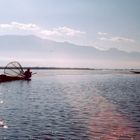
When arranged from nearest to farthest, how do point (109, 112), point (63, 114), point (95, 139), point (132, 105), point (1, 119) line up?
point (95, 139), point (1, 119), point (63, 114), point (109, 112), point (132, 105)

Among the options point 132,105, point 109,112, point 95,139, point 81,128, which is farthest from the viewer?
point 132,105

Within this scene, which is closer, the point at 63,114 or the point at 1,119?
the point at 1,119

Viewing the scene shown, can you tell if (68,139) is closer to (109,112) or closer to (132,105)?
(109,112)

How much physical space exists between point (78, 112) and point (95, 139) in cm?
1464

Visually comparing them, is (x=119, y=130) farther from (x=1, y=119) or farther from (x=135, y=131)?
(x=1, y=119)

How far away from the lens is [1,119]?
38094 mm

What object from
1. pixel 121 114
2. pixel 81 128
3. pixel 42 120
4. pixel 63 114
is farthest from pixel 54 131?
pixel 121 114

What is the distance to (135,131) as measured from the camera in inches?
1324

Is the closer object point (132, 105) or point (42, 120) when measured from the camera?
point (42, 120)

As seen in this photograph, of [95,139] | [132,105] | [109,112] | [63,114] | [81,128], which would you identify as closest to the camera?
[95,139]

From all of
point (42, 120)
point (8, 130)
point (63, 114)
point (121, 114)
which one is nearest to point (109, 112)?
point (121, 114)

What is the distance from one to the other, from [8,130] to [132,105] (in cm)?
2586

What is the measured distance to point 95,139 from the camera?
30.2 meters

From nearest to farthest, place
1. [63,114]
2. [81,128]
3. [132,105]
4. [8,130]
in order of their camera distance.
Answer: [8,130] → [81,128] → [63,114] → [132,105]
